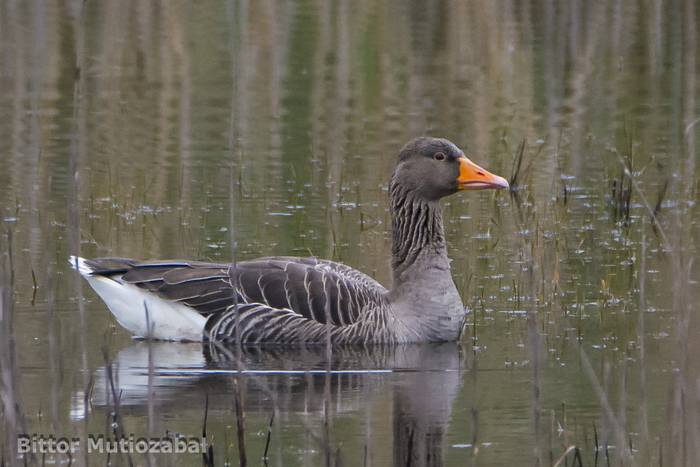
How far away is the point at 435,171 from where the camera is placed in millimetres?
10859

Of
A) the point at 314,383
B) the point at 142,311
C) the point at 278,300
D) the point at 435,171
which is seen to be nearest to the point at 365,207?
the point at 435,171

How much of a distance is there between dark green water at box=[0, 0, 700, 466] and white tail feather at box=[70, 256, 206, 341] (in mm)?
204

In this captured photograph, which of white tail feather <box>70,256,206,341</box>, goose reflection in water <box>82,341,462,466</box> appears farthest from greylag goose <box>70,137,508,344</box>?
goose reflection in water <box>82,341,462,466</box>

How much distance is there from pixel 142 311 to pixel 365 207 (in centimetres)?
402

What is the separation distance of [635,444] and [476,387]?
1.35 metres

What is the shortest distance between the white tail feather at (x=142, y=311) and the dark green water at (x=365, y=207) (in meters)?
0.20

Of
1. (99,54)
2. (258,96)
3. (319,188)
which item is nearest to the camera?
(319,188)

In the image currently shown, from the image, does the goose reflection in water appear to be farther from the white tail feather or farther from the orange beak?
the orange beak

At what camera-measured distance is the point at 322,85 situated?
19625 millimetres

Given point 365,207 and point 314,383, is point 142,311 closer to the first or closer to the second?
point 314,383

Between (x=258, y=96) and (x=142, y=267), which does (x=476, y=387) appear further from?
(x=258, y=96)

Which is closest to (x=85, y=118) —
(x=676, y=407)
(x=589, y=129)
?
(x=589, y=129)

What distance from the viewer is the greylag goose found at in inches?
403

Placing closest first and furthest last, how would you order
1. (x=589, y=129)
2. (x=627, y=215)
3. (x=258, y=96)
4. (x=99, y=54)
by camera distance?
(x=627, y=215), (x=589, y=129), (x=258, y=96), (x=99, y=54)
